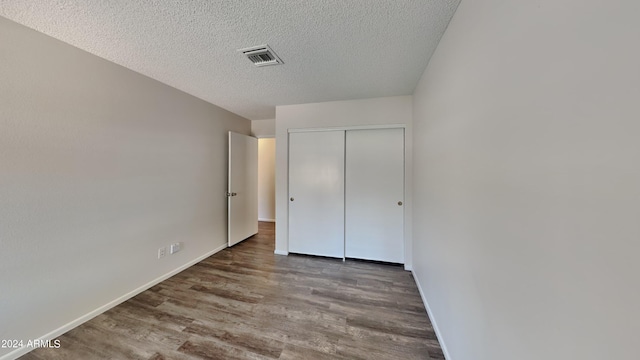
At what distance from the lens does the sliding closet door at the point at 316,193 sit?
3.11 meters

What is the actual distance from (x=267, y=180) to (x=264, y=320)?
13.6 ft

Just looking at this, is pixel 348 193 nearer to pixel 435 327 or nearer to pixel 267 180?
pixel 435 327

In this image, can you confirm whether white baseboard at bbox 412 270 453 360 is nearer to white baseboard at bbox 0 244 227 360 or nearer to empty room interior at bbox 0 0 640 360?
empty room interior at bbox 0 0 640 360

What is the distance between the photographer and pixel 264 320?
6.04 feet

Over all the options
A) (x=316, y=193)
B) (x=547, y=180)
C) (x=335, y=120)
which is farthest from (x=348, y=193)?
(x=547, y=180)

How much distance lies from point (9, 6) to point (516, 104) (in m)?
2.81

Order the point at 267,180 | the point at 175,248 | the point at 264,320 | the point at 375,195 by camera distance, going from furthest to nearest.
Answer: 1. the point at 267,180
2. the point at 375,195
3. the point at 175,248
4. the point at 264,320

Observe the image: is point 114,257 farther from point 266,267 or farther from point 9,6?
point 9,6

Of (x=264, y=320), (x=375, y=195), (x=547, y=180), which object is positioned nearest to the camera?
(x=547, y=180)

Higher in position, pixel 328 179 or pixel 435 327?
pixel 328 179

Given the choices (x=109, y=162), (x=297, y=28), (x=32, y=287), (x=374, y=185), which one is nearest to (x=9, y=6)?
(x=109, y=162)

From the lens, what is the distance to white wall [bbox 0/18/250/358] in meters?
1.46

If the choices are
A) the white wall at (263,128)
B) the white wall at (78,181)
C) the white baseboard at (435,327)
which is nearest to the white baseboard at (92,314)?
the white wall at (78,181)

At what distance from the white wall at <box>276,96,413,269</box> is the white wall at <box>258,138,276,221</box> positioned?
7.92ft
